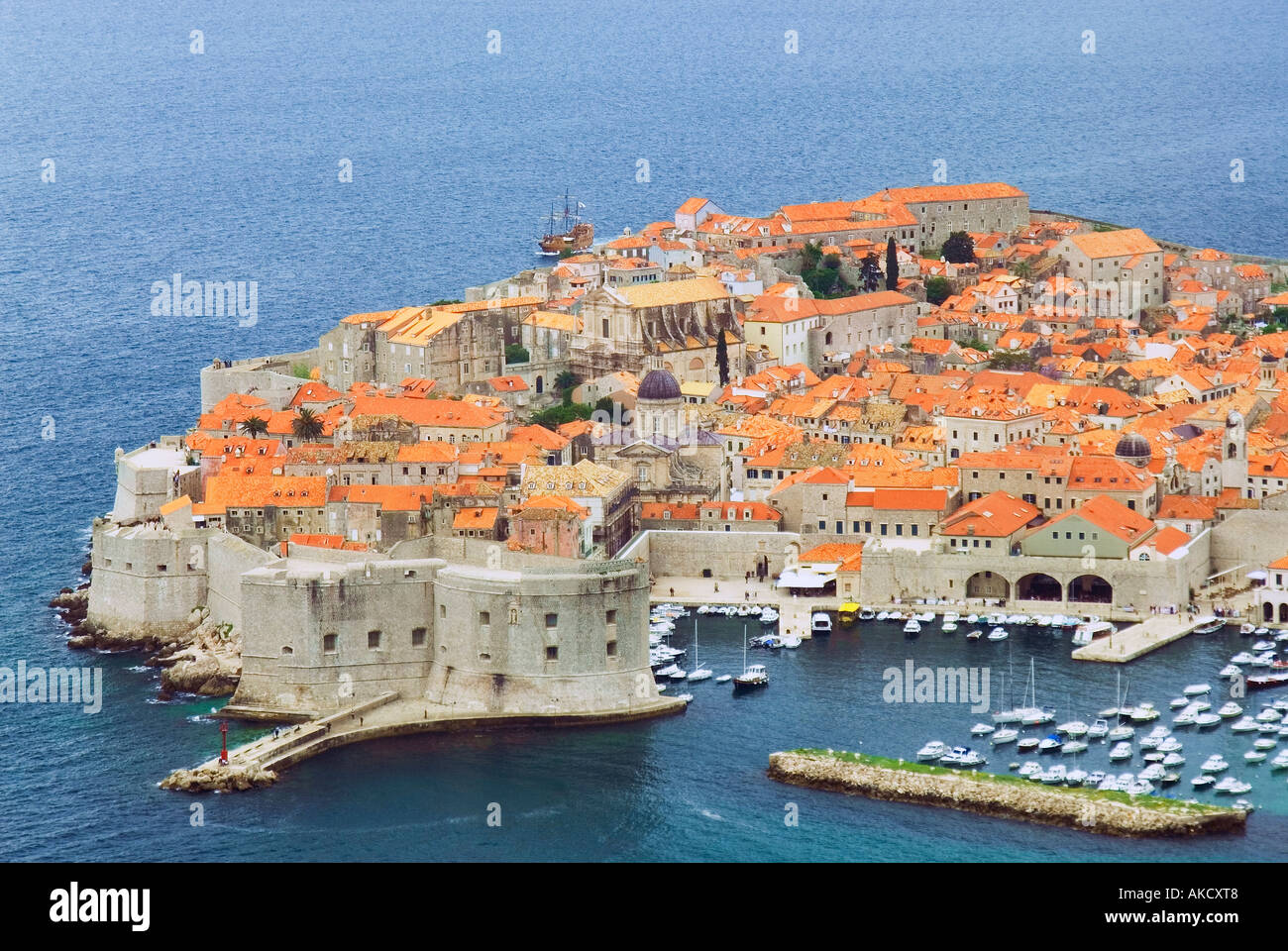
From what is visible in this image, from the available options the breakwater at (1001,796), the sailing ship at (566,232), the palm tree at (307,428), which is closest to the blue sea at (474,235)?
the breakwater at (1001,796)

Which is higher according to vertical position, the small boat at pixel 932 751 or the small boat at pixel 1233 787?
the small boat at pixel 932 751

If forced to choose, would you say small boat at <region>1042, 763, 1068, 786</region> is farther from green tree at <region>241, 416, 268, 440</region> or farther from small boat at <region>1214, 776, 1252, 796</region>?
green tree at <region>241, 416, 268, 440</region>

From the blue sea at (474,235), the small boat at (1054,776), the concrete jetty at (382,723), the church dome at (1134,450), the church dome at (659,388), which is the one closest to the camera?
the blue sea at (474,235)

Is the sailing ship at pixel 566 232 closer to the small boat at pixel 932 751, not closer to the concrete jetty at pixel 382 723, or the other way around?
the concrete jetty at pixel 382 723

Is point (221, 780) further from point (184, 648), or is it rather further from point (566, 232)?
point (566, 232)

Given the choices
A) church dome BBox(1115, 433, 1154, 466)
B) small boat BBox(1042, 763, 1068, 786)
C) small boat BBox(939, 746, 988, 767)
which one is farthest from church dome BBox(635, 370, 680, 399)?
small boat BBox(1042, 763, 1068, 786)

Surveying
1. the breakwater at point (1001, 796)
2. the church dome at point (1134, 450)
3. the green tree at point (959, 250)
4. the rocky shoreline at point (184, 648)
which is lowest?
the breakwater at point (1001, 796)
